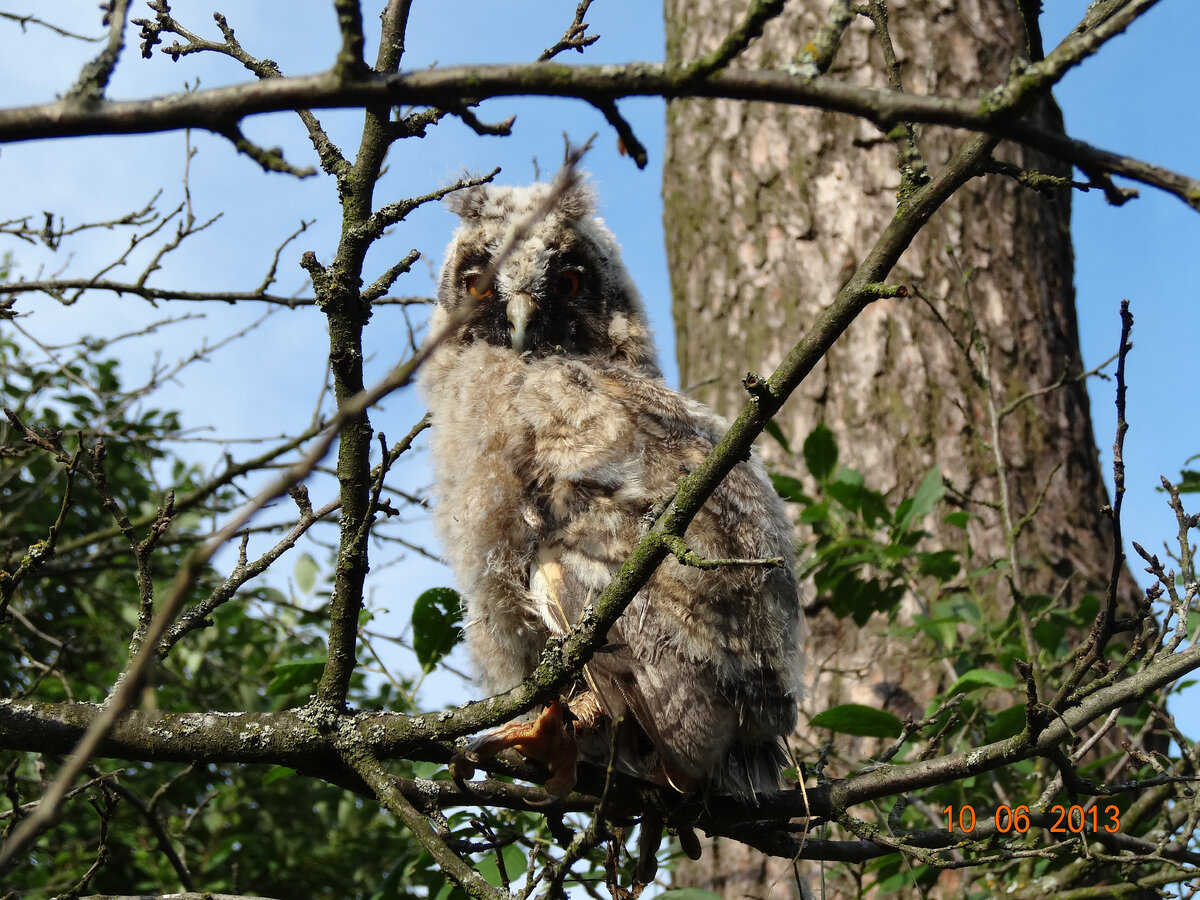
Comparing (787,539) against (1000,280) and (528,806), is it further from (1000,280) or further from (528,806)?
(1000,280)

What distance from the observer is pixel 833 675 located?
4.33 m

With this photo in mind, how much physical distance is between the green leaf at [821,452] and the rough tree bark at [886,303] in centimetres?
65

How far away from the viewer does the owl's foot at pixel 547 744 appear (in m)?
2.31

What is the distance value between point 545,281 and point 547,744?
1.80m

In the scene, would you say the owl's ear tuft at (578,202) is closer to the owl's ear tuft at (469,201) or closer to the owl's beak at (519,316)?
the owl's ear tuft at (469,201)

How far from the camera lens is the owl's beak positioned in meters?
3.33

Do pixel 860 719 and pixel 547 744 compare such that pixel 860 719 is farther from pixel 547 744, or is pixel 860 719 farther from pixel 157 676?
pixel 157 676

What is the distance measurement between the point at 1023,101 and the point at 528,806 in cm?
194

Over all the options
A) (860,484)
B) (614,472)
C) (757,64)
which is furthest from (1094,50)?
(757,64)

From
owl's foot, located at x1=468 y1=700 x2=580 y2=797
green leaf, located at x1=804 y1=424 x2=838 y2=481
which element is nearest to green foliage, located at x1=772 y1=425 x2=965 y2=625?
green leaf, located at x1=804 y1=424 x2=838 y2=481

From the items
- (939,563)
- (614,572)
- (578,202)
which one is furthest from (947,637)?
(578,202)

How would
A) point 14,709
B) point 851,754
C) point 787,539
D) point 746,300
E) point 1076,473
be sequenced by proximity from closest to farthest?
point 14,709
point 787,539
point 851,754
point 1076,473
point 746,300

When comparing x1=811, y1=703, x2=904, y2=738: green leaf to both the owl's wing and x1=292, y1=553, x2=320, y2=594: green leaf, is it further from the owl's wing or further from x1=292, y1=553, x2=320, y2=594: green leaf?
x1=292, y1=553, x2=320, y2=594: green leaf

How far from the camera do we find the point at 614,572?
2582mm
